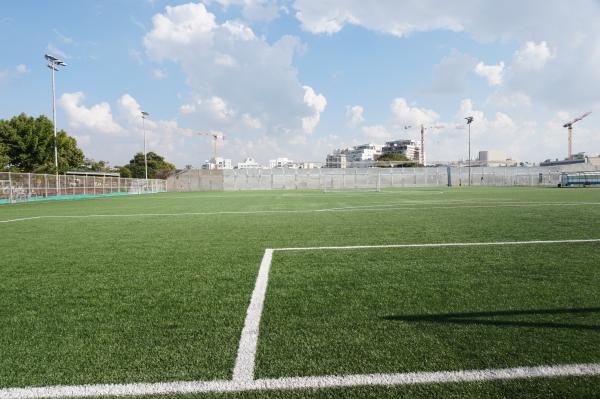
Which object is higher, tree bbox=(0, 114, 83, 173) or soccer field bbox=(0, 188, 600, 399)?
tree bbox=(0, 114, 83, 173)

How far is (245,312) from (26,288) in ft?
7.85

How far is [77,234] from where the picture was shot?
756 centimetres

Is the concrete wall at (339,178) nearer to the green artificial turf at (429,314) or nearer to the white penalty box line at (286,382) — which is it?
the green artificial turf at (429,314)

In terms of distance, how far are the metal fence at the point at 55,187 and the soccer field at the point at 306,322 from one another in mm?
24320

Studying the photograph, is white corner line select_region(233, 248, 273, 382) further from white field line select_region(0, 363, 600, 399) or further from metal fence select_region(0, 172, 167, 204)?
metal fence select_region(0, 172, 167, 204)

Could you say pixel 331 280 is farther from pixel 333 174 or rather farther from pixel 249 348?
pixel 333 174

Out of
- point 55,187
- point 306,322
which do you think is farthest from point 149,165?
point 306,322

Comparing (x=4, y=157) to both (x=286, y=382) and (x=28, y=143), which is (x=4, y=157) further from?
(x=286, y=382)

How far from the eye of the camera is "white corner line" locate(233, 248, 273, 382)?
2035 mm

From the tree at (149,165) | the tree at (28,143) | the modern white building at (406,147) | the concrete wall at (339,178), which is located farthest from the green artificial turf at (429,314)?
the modern white building at (406,147)

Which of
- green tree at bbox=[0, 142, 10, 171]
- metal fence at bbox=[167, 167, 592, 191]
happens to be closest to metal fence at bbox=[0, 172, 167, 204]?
green tree at bbox=[0, 142, 10, 171]

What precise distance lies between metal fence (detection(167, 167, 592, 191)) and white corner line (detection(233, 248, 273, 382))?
60078mm

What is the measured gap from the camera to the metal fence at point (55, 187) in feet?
80.7

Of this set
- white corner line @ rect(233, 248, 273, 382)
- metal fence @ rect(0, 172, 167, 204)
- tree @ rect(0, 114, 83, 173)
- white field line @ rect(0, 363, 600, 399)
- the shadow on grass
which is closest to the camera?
white field line @ rect(0, 363, 600, 399)
